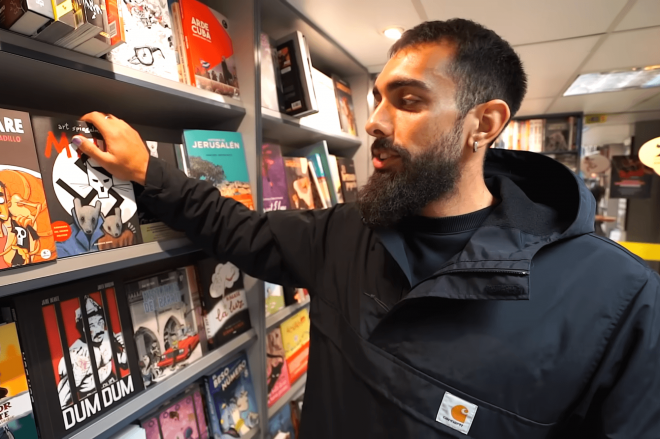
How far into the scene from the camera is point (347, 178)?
207 centimetres

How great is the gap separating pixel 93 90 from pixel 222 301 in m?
0.76

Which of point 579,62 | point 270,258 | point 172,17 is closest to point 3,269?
point 270,258

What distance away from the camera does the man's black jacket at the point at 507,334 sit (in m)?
0.73

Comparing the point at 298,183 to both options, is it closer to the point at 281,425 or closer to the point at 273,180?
the point at 273,180

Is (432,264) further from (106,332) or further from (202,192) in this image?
(106,332)

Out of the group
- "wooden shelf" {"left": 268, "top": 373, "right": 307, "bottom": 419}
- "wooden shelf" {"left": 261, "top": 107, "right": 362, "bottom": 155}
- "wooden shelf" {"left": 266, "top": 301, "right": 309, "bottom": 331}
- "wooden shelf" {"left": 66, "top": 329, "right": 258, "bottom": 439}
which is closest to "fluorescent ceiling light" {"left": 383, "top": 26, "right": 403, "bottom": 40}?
"wooden shelf" {"left": 261, "top": 107, "right": 362, "bottom": 155}

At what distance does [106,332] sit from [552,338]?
3.61 feet

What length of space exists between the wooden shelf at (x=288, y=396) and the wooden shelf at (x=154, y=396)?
1.27 ft

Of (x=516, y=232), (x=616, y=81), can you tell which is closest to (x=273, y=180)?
(x=516, y=232)

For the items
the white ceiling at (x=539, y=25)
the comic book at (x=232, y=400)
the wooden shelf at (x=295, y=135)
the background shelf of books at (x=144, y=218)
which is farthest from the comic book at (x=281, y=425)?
→ the white ceiling at (x=539, y=25)

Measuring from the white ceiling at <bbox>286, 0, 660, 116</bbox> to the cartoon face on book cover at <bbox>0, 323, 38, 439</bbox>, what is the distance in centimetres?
141

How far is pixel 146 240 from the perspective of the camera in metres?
0.98

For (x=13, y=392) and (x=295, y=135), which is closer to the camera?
(x=13, y=392)

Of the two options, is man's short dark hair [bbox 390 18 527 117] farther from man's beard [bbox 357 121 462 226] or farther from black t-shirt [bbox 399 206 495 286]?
black t-shirt [bbox 399 206 495 286]
